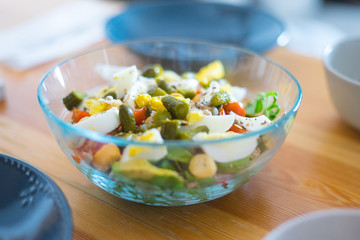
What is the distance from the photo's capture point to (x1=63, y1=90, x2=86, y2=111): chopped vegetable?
97cm

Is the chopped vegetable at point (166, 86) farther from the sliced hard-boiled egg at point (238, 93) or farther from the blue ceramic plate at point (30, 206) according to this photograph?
the blue ceramic plate at point (30, 206)

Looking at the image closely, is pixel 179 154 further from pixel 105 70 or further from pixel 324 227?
pixel 105 70

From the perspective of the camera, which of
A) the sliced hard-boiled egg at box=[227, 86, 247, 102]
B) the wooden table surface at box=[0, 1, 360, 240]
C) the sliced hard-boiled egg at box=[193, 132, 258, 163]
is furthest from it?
the sliced hard-boiled egg at box=[227, 86, 247, 102]

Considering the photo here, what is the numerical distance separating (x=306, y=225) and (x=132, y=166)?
293 millimetres

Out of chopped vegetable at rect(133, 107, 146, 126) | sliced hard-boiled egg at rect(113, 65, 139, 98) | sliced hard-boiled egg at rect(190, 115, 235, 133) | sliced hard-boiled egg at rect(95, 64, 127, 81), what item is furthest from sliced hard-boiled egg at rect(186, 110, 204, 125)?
sliced hard-boiled egg at rect(95, 64, 127, 81)

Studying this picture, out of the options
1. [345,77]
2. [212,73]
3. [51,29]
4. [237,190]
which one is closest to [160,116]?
[237,190]

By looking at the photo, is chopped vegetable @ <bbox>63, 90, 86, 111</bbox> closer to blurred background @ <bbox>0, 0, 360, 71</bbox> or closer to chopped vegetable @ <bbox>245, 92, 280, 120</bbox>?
chopped vegetable @ <bbox>245, 92, 280, 120</bbox>

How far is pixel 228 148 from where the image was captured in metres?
0.67

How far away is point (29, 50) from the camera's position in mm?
1579

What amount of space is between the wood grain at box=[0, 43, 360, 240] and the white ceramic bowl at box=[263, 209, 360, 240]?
0.20 meters

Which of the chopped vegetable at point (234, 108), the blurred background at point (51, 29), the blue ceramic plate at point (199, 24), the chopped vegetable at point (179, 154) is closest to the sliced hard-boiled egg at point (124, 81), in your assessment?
the chopped vegetable at point (234, 108)

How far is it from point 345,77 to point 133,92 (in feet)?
1.81

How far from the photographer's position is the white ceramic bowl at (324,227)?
21.4 inches

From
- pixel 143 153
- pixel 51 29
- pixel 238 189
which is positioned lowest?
pixel 238 189
